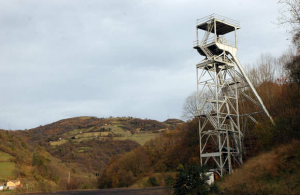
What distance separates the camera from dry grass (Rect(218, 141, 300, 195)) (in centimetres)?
1695

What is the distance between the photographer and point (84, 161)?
401ft

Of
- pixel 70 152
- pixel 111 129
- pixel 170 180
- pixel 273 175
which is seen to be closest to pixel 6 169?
pixel 170 180

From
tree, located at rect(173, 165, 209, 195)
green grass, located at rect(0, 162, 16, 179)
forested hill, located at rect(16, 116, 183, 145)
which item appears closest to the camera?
tree, located at rect(173, 165, 209, 195)

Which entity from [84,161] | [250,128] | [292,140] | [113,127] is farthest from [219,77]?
[113,127]

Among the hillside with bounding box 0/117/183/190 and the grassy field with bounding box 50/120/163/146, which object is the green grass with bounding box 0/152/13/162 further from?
the grassy field with bounding box 50/120/163/146

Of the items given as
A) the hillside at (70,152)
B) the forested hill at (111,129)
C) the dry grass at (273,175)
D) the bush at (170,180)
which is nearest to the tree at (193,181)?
the dry grass at (273,175)

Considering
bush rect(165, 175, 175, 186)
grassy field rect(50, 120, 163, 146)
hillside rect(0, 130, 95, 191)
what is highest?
grassy field rect(50, 120, 163, 146)

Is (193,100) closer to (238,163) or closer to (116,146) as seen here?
(238,163)

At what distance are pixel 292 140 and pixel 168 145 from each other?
4070cm

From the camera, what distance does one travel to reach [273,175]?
65.2ft

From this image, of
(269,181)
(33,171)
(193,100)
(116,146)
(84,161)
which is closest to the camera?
(269,181)

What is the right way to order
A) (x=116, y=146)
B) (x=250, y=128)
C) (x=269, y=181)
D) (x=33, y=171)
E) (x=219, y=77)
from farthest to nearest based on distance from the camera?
(x=116, y=146) → (x=33, y=171) → (x=250, y=128) → (x=219, y=77) → (x=269, y=181)

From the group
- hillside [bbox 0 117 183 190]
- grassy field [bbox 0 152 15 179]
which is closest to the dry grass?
hillside [bbox 0 117 183 190]

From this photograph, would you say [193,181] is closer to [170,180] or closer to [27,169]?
[170,180]
